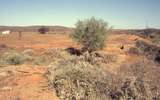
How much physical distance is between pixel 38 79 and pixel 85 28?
18868 mm

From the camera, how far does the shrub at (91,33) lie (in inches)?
1158

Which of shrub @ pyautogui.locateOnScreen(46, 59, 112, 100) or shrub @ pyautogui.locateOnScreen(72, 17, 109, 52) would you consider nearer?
shrub @ pyautogui.locateOnScreen(46, 59, 112, 100)

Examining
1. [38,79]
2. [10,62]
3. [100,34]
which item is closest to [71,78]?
[38,79]

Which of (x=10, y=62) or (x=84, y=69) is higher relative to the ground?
(x=84, y=69)

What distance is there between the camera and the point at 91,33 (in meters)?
29.8

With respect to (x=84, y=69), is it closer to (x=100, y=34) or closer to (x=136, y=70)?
(x=136, y=70)

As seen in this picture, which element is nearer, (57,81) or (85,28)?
(57,81)

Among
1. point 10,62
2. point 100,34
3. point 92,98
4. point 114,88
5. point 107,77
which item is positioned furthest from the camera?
point 100,34

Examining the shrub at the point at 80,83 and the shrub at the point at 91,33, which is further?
Answer: the shrub at the point at 91,33

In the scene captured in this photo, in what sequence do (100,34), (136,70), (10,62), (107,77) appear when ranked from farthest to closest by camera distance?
(100,34), (10,62), (136,70), (107,77)

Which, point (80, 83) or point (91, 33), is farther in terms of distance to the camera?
point (91, 33)

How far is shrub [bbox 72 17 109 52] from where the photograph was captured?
2942 centimetres

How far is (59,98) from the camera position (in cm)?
923

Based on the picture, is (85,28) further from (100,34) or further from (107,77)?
(107,77)
